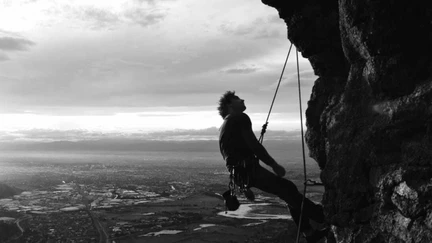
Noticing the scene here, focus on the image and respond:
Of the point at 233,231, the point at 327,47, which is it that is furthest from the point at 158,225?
the point at 327,47

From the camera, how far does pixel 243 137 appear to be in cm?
741

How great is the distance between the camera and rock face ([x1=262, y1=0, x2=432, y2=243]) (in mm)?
Result: 6039

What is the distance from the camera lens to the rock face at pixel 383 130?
6039 millimetres

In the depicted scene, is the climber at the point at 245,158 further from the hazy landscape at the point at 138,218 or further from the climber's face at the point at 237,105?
the hazy landscape at the point at 138,218

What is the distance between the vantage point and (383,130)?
22.8 feet

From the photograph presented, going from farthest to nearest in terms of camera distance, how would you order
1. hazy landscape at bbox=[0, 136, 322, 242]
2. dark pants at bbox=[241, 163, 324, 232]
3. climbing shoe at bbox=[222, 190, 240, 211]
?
hazy landscape at bbox=[0, 136, 322, 242] → climbing shoe at bbox=[222, 190, 240, 211] → dark pants at bbox=[241, 163, 324, 232]

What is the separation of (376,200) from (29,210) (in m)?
87.7

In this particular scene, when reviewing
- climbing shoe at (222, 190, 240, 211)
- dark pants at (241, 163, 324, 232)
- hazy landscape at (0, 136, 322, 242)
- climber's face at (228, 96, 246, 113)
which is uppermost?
climber's face at (228, 96, 246, 113)

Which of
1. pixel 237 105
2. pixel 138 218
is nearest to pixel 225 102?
pixel 237 105

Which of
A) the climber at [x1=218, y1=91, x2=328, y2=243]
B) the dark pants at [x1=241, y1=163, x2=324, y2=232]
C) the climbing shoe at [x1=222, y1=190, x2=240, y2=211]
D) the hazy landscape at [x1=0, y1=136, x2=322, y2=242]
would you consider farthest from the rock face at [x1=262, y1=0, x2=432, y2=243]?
the hazy landscape at [x1=0, y1=136, x2=322, y2=242]

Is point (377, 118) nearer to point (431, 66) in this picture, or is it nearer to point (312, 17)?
point (431, 66)

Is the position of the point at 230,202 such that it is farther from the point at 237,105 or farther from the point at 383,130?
the point at 383,130

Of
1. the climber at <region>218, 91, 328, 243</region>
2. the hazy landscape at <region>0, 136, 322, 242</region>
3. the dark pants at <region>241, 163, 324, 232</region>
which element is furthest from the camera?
the hazy landscape at <region>0, 136, 322, 242</region>

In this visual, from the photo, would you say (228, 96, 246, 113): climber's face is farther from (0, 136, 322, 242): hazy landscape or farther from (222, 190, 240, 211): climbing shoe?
(0, 136, 322, 242): hazy landscape
